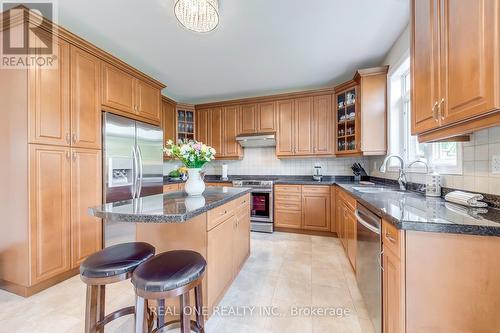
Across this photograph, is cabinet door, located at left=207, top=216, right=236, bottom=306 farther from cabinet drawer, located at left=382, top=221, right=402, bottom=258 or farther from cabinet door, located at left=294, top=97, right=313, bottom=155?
cabinet door, located at left=294, top=97, right=313, bottom=155

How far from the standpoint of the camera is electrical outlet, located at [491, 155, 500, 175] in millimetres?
1232

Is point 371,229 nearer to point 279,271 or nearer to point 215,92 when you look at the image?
point 279,271

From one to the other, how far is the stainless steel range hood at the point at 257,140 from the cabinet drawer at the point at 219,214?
216 centimetres

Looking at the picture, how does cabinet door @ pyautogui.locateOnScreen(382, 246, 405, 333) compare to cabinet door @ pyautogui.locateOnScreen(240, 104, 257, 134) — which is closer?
cabinet door @ pyautogui.locateOnScreen(382, 246, 405, 333)

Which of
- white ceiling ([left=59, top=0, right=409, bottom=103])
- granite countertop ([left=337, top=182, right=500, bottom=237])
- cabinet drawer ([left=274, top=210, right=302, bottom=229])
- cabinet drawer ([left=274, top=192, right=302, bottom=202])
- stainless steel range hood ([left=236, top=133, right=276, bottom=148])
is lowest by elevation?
cabinet drawer ([left=274, top=210, right=302, bottom=229])

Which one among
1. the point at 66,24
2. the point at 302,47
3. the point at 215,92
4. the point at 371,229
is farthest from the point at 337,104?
the point at 66,24

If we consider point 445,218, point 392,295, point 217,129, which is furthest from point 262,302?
point 217,129

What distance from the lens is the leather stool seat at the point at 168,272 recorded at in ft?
3.14

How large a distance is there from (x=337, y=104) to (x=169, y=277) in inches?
142

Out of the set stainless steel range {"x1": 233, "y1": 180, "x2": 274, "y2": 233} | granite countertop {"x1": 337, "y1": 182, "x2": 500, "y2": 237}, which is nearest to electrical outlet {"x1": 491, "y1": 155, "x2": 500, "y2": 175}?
granite countertop {"x1": 337, "y1": 182, "x2": 500, "y2": 237}

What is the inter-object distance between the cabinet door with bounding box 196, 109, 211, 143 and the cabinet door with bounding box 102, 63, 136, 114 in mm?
1711

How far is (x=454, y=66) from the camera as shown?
109 centimetres

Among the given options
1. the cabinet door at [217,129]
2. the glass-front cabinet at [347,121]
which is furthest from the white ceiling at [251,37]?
the cabinet door at [217,129]

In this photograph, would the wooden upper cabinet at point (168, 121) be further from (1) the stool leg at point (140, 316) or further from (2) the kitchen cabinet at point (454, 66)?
(2) the kitchen cabinet at point (454, 66)
